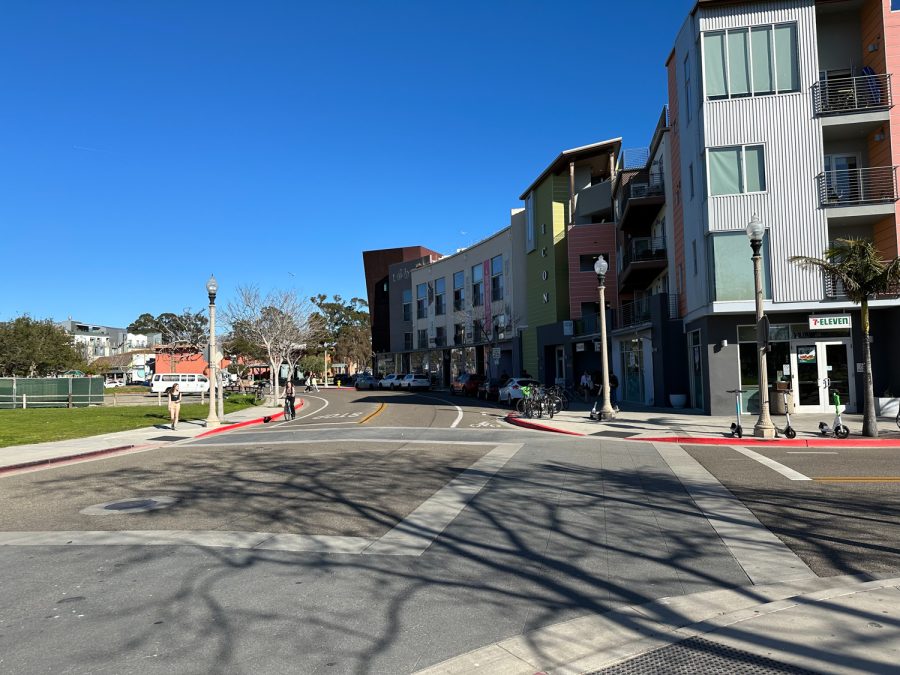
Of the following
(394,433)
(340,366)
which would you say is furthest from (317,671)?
(340,366)

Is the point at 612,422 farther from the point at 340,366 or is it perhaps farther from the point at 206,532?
the point at 340,366

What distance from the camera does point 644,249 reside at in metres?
33.3

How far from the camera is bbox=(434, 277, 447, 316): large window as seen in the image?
70.3 metres

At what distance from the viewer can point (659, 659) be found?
4.15 m

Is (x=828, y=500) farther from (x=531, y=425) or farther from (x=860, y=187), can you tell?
(x=860, y=187)

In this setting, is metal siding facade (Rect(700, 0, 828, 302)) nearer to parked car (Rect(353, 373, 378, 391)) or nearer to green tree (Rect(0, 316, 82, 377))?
parked car (Rect(353, 373, 378, 391))

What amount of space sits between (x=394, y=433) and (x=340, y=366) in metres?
109

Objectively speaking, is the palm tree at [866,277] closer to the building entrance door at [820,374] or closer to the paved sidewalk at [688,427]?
the paved sidewalk at [688,427]

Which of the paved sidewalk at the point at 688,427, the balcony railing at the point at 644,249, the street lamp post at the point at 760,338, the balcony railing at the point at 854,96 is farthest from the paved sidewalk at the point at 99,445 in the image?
the balcony railing at the point at 854,96

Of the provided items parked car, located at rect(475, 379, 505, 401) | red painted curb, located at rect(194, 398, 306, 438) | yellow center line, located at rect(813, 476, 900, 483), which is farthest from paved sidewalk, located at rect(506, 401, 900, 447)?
parked car, located at rect(475, 379, 505, 401)

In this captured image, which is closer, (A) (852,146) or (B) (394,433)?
(B) (394,433)

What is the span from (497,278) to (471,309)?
5.52m

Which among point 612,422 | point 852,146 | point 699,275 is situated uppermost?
point 852,146

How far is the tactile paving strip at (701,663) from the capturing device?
3.90 meters
